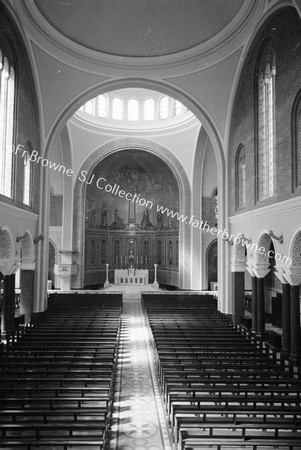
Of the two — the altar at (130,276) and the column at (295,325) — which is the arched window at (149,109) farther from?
the column at (295,325)

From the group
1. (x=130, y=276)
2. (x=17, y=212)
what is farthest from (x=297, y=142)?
(x=130, y=276)

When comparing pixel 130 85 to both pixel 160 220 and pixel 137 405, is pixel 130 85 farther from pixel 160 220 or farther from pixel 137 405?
pixel 137 405

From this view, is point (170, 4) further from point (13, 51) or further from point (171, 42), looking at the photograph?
point (13, 51)

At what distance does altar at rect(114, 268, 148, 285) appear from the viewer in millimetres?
36375

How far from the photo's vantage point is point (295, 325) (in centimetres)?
1409

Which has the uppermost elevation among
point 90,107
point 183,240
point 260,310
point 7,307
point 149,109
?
point 149,109

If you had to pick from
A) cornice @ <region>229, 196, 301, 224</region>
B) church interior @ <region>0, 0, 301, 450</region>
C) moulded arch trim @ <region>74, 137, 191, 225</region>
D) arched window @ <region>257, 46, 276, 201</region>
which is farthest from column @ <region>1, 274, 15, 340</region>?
moulded arch trim @ <region>74, 137, 191, 225</region>

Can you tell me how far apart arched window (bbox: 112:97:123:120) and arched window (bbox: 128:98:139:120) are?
2.60 ft

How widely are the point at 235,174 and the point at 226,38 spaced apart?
24.3 ft

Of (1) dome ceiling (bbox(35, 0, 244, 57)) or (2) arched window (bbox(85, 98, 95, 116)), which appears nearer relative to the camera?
(1) dome ceiling (bbox(35, 0, 244, 57))

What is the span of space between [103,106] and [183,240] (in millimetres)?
15060

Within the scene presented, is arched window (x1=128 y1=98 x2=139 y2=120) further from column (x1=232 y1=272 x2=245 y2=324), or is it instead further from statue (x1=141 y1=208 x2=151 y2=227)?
column (x1=232 y1=272 x2=245 y2=324)

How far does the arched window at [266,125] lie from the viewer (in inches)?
664

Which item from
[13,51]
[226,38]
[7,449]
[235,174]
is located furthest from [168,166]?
[7,449]
